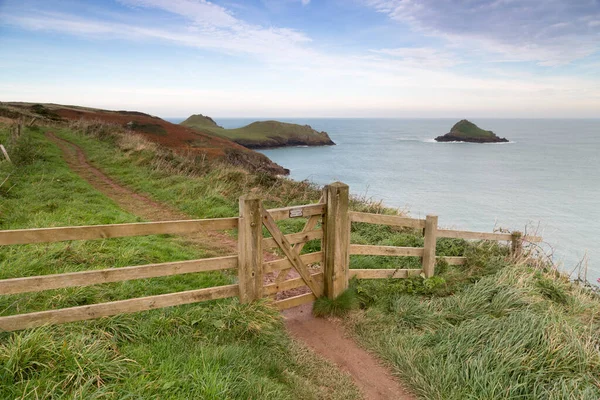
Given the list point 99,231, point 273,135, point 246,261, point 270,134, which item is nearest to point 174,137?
point 246,261

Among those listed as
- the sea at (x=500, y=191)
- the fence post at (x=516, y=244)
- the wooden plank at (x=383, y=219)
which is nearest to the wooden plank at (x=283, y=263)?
the wooden plank at (x=383, y=219)

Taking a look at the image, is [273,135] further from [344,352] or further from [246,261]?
[344,352]

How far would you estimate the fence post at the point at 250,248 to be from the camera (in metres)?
4.53

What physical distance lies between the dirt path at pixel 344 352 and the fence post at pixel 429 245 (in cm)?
204

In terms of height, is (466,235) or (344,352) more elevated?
(466,235)

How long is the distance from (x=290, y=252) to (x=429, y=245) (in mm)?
2637

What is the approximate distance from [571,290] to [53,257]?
28.4 ft

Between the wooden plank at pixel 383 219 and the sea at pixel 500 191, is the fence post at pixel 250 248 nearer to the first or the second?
the wooden plank at pixel 383 219

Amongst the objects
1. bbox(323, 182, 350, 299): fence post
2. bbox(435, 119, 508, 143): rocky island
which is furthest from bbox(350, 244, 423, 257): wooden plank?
bbox(435, 119, 508, 143): rocky island

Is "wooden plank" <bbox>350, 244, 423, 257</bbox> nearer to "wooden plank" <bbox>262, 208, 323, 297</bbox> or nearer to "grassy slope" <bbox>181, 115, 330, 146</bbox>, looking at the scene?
"wooden plank" <bbox>262, 208, 323, 297</bbox>

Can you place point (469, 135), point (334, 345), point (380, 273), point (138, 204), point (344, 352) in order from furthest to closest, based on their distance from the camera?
point (469, 135) < point (138, 204) < point (380, 273) < point (334, 345) < point (344, 352)

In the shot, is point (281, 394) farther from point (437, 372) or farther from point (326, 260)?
point (326, 260)

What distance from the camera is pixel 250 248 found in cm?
462

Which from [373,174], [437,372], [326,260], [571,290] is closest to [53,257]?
[326,260]
